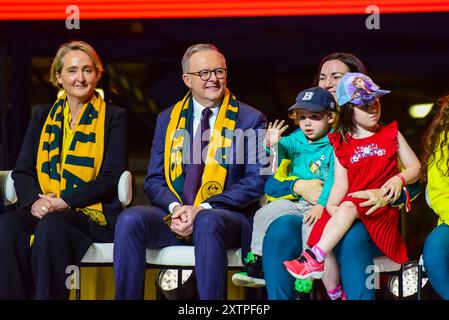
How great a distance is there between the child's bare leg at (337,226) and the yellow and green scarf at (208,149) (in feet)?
2.57

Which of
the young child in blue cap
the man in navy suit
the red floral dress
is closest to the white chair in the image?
the man in navy suit

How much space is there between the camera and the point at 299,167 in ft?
16.4

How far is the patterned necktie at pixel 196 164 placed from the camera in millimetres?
5176

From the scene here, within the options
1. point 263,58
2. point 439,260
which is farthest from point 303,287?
point 263,58

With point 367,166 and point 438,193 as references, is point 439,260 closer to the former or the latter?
point 438,193

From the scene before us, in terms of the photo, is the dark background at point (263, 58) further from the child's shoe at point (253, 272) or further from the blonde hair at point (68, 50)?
the child's shoe at point (253, 272)

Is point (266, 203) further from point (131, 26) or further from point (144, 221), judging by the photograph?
point (131, 26)

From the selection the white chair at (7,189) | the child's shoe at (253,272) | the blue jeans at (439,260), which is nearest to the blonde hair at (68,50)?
the white chair at (7,189)

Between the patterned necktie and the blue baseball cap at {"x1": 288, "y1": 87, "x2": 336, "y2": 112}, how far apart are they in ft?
1.90

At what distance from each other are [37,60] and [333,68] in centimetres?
332

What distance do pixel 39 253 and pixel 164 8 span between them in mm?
1565

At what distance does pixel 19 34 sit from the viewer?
6.61 meters

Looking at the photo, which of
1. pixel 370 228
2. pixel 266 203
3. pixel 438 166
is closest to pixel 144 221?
pixel 266 203

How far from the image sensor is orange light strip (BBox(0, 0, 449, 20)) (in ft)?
18.2
